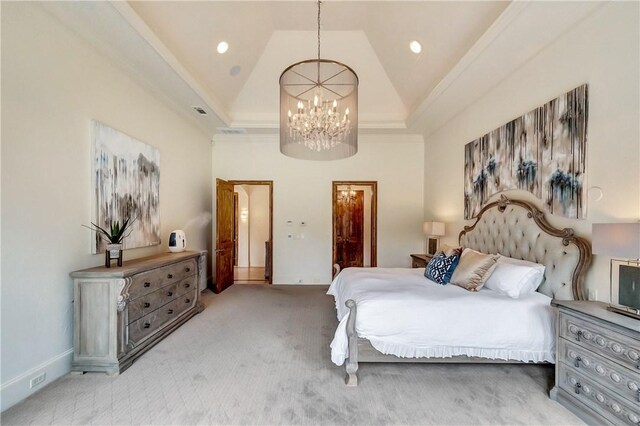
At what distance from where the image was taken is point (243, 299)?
15.8ft

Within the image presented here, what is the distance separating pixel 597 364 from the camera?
1850 mm

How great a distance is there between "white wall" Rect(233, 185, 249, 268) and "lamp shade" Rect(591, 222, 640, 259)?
7.58 meters

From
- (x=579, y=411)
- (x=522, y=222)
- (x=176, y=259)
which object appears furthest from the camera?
(x=176, y=259)

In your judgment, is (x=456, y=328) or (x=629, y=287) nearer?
(x=629, y=287)

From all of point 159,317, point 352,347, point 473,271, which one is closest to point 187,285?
point 159,317

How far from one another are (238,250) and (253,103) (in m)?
4.58

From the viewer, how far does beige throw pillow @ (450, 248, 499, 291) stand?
2787mm

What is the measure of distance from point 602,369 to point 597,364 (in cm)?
4

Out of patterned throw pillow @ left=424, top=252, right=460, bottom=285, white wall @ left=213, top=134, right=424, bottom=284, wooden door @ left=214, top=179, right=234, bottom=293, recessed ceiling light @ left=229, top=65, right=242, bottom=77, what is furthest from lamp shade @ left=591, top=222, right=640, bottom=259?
wooden door @ left=214, top=179, right=234, bottom=293

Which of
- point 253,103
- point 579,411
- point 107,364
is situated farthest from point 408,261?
point 107,364

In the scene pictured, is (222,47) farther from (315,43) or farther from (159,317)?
(159,317)

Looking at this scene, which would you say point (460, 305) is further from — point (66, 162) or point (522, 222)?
point (66, 162)

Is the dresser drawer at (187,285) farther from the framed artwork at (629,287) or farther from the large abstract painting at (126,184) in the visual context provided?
the framed artwork at (629,287)

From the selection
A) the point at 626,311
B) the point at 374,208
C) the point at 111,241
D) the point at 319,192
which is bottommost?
the point at 626,311
